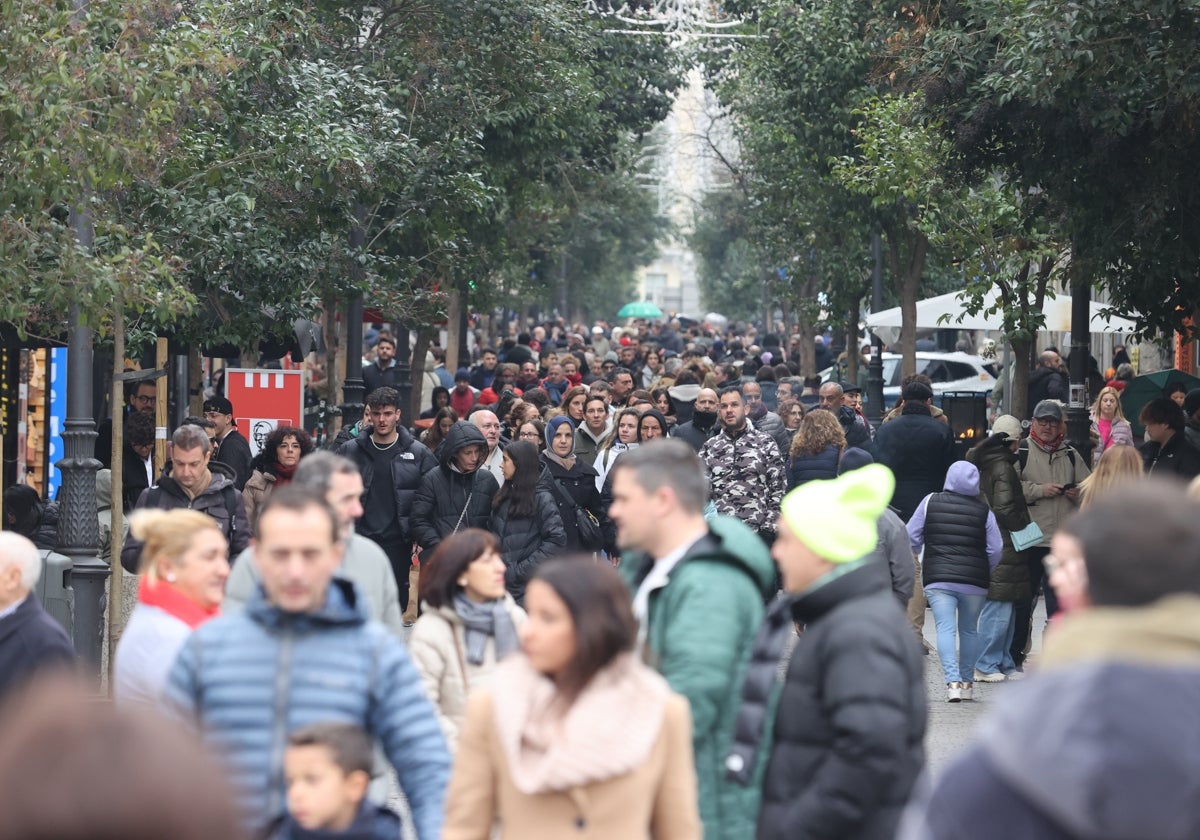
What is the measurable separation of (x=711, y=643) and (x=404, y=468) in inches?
271

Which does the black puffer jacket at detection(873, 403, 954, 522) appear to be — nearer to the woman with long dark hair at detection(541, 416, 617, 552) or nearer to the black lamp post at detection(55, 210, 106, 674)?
the woman with long dark hair at detection(541, 416, 617, 552)

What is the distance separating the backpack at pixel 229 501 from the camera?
9.06m

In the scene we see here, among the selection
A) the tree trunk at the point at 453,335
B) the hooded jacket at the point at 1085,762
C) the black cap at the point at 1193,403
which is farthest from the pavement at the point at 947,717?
the tree trunk at the point at 453,335

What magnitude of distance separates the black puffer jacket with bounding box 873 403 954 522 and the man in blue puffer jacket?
355 inches

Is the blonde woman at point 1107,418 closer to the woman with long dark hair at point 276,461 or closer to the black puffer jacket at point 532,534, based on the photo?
the black puffer jacket at point 532,534

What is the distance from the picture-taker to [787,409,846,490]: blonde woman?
12.6m

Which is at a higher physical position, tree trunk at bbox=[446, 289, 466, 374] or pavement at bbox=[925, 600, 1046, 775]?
tree trunk at bbox=[446, 289, 466, 374]

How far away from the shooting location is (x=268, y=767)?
4062mm

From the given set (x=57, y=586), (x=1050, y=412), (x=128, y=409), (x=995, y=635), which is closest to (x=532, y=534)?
(x=57, y=586)

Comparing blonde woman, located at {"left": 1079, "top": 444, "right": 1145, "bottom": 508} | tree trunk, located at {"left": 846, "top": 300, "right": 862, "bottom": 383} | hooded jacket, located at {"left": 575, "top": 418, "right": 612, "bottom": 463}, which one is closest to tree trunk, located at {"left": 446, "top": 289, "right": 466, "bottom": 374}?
tree trunk, located at {"left": 846, "top": 300, "right": 862, "bottom": 383}

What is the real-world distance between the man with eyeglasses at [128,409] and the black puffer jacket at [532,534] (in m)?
2.60

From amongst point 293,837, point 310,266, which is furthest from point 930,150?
point 293,837

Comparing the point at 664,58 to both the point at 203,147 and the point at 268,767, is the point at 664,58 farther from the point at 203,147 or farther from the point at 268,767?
the point at 268,767

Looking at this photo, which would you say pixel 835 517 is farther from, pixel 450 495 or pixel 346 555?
pixel 450 495
